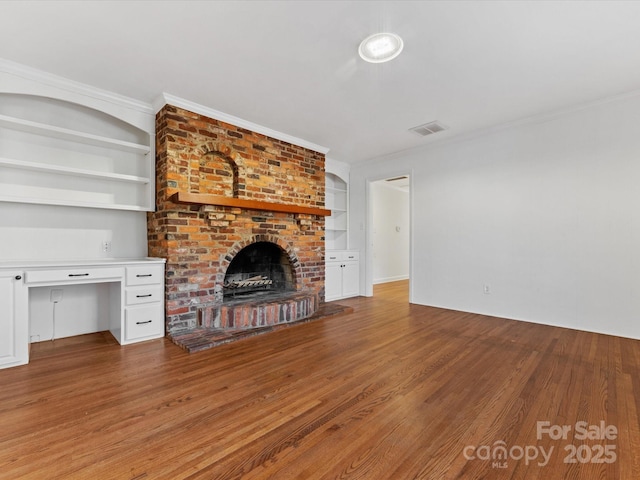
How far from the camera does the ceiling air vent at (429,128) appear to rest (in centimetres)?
370

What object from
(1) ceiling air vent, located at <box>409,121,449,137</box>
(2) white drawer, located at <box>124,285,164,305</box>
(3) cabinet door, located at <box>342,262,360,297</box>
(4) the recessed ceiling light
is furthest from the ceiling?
(3) cabinet door, located at <box>342,262,360,297</box>

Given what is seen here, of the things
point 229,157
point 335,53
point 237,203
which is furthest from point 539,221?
point 229,157

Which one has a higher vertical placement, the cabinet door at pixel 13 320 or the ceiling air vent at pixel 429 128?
the ceiling air vent at pixel 429 128

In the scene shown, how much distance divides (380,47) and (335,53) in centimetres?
35

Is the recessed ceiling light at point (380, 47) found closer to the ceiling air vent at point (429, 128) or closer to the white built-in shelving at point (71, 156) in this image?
the ceiling air vent at point (429, 128)

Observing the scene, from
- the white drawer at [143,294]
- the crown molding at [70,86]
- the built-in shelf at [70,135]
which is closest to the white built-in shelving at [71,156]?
the built-in shelf at [70,135]

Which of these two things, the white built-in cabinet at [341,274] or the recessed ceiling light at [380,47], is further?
the white built-in cabinet at [341,274]

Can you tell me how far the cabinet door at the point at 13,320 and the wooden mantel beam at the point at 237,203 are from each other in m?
1.35

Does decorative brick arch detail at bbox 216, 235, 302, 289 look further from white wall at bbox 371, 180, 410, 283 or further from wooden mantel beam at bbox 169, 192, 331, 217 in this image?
white wall at bbox 371, 180, 410, 283

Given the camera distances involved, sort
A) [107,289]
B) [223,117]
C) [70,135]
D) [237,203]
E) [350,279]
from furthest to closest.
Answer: [350,279] → [223,117] → [237,203] → [107,289] → [70,135]

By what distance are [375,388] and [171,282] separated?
2233 millimetres

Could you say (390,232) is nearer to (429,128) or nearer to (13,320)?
(429,128)

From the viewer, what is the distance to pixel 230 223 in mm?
3410

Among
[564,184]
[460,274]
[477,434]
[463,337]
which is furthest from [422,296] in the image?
[477,434]
